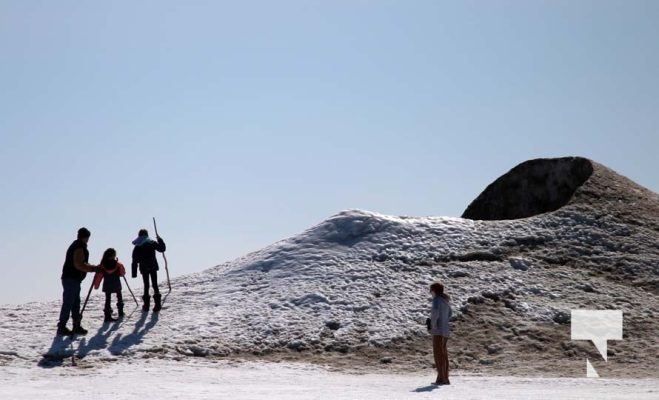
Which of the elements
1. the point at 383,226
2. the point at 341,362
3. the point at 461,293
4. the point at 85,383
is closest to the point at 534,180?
the point at 383,226

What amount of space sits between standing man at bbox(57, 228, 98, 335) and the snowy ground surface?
2.38 meters

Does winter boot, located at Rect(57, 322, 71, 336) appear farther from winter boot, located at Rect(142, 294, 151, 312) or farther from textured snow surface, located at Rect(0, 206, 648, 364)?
winter boot, located at Rect(142, 294, 151, 312)

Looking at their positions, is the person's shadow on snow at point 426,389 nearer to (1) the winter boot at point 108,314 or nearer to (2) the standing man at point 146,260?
(2) the standing man at point 146,260

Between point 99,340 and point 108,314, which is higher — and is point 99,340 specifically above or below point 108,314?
below

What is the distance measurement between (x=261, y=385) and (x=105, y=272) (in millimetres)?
5998

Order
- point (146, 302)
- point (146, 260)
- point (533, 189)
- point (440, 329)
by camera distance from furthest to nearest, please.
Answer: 1. point (533, 189)
2. point (146, 302)
3. point (146, 260)
4. point (440, 329)

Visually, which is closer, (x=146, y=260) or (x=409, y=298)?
(x=146, y=260)

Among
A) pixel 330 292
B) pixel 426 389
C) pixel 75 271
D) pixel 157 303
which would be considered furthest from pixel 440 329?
pixel 75 271

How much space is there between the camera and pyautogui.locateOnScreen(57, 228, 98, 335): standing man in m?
18.7

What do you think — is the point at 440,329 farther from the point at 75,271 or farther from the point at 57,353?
the point at 75,271

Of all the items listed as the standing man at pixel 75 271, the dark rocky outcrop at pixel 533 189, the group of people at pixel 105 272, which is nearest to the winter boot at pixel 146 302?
the group of people at pixel 105 272

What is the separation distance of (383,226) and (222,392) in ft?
37.7

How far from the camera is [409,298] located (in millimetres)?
21625

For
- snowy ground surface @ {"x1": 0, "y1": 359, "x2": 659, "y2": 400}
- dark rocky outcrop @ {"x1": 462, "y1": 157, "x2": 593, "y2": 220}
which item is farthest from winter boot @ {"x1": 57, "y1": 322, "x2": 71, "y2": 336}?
dark rocky outcrop @ {"x1": 462, "y1": 157, "x2": 593, "y2": 220}
